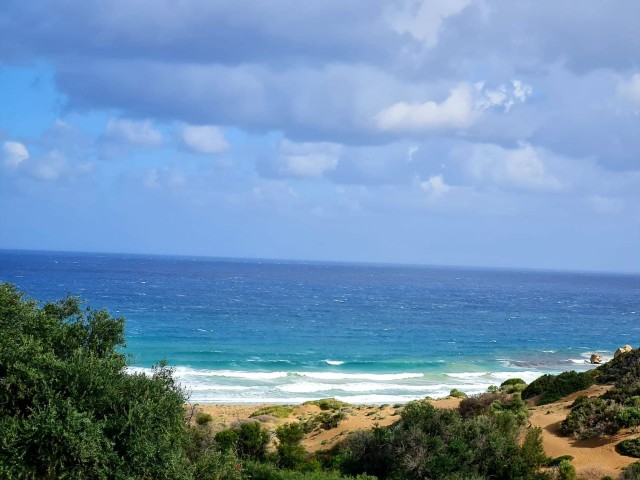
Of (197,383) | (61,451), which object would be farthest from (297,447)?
(197,383)

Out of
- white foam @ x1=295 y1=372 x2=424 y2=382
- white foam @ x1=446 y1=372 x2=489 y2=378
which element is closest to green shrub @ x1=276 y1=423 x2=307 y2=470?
white foam @ x1=295 y1=372 x2=424 y2=382

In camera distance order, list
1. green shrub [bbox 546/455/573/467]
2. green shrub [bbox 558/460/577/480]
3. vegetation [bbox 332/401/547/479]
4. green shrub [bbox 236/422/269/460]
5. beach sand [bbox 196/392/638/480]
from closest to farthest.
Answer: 1. vegetation [bbox 332/401/547/479]
2. green shrub [bbox 558/460/577/480]
3. beach sand [bbox 196/392/638/480]
4. green shrub [bbox 546/455/573/467]
5. green shrub [bbox 236/422/269/460]

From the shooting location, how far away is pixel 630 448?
2373 centimetres

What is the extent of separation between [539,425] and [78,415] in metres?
21.4

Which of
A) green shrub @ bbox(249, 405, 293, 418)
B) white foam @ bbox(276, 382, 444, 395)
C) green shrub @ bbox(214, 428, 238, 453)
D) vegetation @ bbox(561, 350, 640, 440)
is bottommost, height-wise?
white foam @ bbox(276, 382, 444, 395)

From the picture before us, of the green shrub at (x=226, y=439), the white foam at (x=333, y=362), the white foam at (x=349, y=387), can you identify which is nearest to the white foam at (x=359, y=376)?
the white foam at (x=349, y=387)

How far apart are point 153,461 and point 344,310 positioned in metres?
96.8

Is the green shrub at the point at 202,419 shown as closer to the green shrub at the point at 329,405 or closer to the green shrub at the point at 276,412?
the green shrub at the point at 276,412

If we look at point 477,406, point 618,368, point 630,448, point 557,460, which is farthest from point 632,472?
point 618,368

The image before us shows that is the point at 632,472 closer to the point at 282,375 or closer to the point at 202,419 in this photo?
the point at 202,419

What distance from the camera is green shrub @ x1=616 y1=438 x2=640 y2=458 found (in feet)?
77.2

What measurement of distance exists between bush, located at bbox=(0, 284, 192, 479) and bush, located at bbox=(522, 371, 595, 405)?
23426 mm

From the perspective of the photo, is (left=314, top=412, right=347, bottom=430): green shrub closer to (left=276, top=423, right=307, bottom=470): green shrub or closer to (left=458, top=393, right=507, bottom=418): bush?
(left=276, top=423, right=307, bottom=470): green shrub

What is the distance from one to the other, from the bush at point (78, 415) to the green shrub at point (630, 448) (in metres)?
16.6
